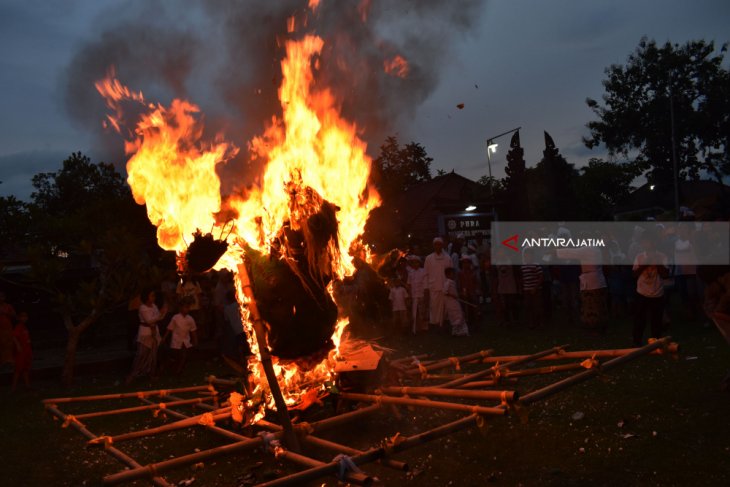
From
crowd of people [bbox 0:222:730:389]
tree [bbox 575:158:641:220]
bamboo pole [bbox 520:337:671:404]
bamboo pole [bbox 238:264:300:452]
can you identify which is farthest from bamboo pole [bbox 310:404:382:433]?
tree [bbox 575:158:641:220]

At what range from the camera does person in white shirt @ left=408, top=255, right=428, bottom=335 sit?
14.7m

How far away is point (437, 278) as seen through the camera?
1409 cm

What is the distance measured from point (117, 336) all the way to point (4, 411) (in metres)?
7.99

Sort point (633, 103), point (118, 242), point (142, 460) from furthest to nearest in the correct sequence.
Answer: point (633, 103) < point (118, 242) < point (142, 460)

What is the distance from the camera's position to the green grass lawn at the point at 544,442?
5102mm

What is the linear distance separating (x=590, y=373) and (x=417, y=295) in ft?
32.7

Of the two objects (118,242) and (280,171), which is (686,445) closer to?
(280,171)

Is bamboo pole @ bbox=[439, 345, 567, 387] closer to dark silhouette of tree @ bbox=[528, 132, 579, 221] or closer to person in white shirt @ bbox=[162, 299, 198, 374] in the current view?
person in white shirt @ bbox=[162, 299, 198, 374]

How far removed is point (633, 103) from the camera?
4188 cm

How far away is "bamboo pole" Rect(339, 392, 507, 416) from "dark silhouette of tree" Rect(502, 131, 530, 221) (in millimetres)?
21158

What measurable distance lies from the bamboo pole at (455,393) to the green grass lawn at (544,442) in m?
0.32

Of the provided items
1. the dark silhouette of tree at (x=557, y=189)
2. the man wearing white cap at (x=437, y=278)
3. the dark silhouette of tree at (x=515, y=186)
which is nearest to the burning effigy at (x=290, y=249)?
the man wearing white cap at (x=437, y=278)

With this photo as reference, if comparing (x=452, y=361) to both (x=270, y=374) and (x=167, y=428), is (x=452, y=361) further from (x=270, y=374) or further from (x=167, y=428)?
(x=167, y=428)

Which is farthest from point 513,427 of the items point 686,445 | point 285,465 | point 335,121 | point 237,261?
point 335,121
